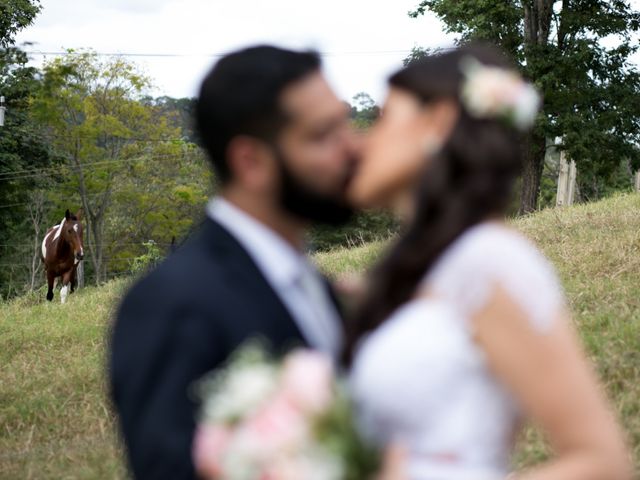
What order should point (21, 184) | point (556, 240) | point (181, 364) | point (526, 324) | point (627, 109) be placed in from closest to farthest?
point (526, 324) → point (181, 364) → point (556, 240) → point (627, 109) → point (21, 184)

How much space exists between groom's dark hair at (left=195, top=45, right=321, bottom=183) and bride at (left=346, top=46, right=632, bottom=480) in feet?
0.74

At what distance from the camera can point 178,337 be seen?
7.10ft

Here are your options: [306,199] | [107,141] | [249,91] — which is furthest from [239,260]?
[107,141]

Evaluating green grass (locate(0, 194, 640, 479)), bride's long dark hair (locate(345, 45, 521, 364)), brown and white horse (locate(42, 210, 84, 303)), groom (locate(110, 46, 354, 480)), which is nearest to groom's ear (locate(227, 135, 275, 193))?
groom (locate(110, 46, 354, 480))

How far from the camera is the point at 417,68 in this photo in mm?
2211

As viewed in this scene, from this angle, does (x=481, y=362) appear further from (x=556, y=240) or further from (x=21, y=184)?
(x=21, y=184)

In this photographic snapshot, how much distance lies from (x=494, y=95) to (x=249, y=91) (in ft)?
1.64

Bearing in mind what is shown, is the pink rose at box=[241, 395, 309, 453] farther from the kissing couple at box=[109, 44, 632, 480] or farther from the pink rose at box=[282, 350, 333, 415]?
the kissing couple at box=[109, 44, 632, 480]

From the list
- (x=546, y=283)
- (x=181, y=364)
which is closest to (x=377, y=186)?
(x=546, y=283)

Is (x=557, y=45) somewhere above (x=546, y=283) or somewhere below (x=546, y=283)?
above

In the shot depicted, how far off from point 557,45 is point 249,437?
29062 millimetres

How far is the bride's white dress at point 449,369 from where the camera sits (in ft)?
6.68

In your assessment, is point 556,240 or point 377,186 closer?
point 377,186

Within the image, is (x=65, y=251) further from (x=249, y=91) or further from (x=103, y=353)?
(x=249, y=91)
